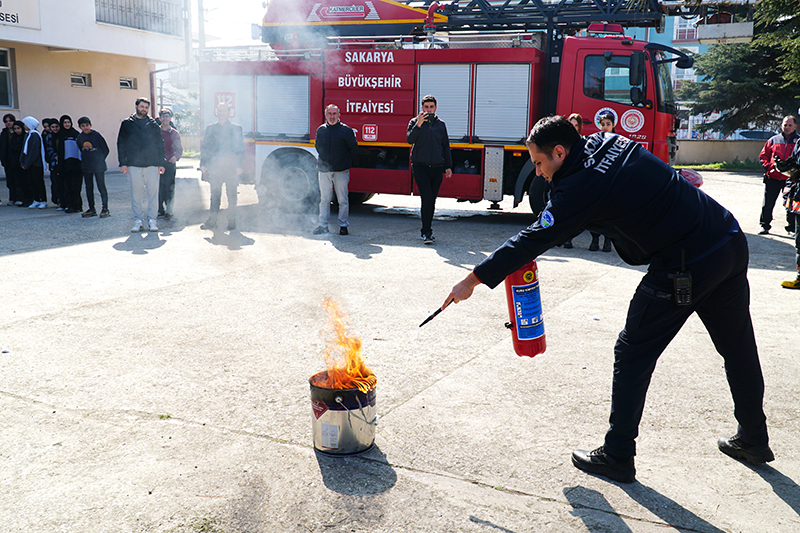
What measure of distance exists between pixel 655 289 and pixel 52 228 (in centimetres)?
1004

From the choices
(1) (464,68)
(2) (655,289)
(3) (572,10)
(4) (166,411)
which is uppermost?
(3) (572,10)

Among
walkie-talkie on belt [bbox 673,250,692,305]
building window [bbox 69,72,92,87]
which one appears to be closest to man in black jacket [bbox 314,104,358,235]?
walkie-talkie on belt [bbox 673,250,692,305]

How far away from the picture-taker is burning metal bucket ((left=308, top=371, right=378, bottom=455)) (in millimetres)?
3299

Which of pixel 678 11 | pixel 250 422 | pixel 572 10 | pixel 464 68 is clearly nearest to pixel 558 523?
pixel 250 422

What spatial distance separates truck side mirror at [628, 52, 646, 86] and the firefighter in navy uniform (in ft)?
25.6

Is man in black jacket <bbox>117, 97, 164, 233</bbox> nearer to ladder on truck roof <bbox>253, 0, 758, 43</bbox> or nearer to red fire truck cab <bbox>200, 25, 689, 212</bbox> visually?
red fire truck cab <bbox>200, 25, 689, 212</bbox>

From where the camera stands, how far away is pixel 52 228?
1062cm

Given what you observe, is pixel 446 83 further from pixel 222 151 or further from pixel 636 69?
pixel 222 151

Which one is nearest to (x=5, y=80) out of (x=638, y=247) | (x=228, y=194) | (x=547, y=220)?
(x=228, y=194)

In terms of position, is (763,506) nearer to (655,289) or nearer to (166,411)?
(655,289)

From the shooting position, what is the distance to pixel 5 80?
64.1ft

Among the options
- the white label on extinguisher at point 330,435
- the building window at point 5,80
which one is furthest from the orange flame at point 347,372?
the building window at point 5,80

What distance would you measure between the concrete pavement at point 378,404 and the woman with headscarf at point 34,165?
20.6 ft

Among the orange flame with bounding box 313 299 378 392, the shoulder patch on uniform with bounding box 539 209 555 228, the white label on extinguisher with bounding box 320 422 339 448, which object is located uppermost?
the shoulder patch on uniform with bounding box 539 209 555 228
